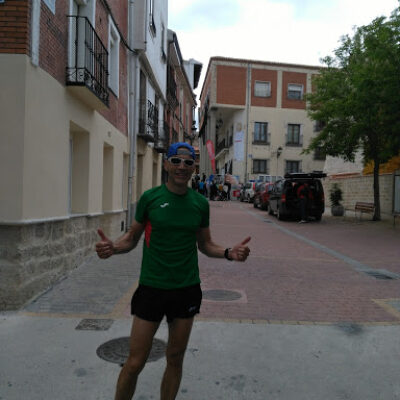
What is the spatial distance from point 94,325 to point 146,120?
962 centimetres

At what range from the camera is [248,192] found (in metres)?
31.4

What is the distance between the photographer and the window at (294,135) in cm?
3822

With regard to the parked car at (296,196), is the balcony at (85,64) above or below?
above

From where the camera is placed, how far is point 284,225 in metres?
15.9

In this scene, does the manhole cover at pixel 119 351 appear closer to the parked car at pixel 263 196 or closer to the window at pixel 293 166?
the parked car at pixel 263 196

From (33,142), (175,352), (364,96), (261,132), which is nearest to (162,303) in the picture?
(175,352)

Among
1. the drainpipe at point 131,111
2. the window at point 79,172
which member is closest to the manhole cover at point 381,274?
the window at point 79,172

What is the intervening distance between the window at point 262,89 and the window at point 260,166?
20.2 feet

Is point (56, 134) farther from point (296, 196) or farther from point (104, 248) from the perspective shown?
point (296, 196)

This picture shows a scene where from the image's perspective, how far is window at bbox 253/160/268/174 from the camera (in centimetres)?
3766

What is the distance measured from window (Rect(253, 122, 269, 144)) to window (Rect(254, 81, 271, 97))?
2676mm

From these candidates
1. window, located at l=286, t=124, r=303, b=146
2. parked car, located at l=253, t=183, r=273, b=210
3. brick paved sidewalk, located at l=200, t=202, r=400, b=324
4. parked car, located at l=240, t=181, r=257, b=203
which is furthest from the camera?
window, located at l=286, t=124, r=303, b=146

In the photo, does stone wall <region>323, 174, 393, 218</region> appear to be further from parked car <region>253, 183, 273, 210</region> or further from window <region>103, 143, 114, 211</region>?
window <region>103, 143, 114, 211</region>

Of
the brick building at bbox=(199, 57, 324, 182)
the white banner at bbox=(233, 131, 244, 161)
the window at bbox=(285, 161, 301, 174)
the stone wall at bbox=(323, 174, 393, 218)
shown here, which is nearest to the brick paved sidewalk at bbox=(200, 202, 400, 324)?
the stone wall at bbox=(323, 174, 393, 218)
